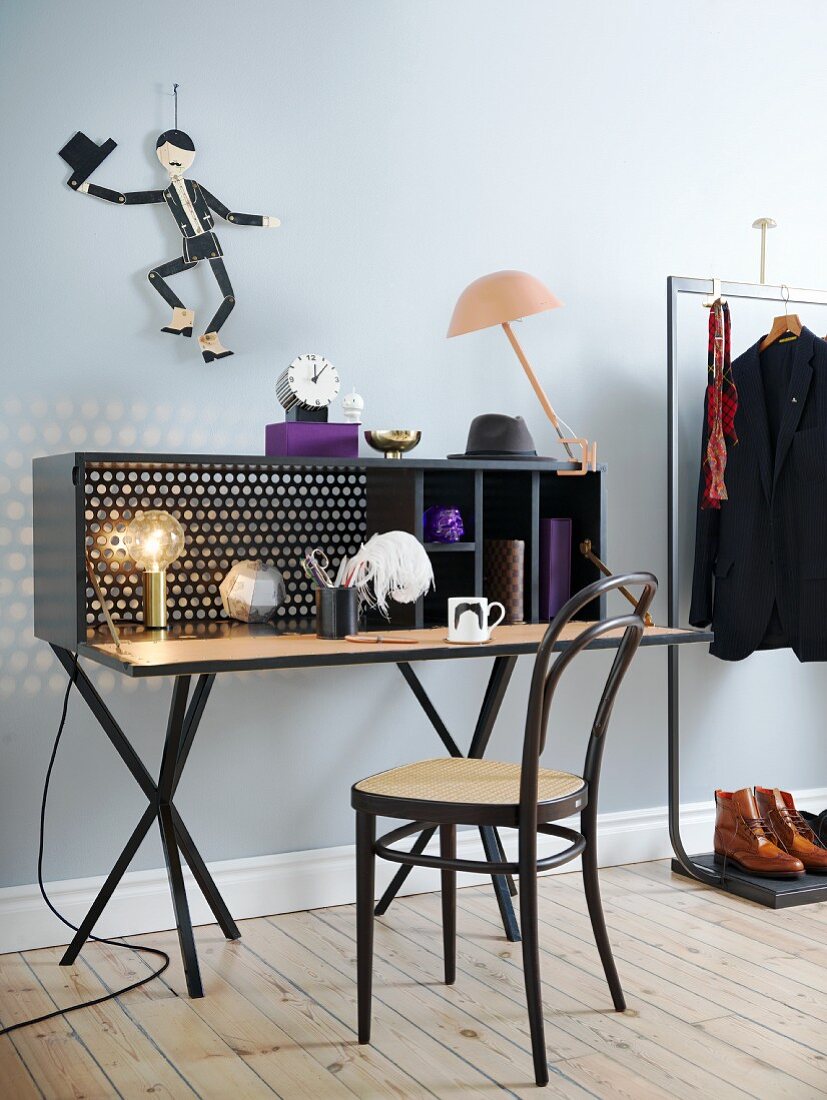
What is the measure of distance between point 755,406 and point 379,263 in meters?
1.07

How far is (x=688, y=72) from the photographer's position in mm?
3303

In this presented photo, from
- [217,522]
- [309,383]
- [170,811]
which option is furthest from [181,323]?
[170,811]

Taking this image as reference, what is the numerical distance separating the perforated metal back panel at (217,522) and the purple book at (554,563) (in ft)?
1.47

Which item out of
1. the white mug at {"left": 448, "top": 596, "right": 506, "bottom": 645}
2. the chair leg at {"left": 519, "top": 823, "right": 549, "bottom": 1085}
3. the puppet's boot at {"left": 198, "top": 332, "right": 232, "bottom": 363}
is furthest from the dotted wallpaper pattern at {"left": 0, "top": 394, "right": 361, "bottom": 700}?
the chair leg at {"left": 519, "top": 823, "right": 549, "bottom": 1085}

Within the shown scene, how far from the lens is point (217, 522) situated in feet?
8.86

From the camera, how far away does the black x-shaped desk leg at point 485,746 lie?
2.66m

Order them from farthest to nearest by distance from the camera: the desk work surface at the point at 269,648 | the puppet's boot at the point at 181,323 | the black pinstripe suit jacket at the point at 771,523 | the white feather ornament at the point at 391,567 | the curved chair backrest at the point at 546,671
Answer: the black pinstripe suit jacket at the point at 771,523
the puppet's boot at the point at 181,323
the white feather ornament at the point at 391,567
the desk work surface at the point at 269,648
the curved chair backrest at the point at 546,671

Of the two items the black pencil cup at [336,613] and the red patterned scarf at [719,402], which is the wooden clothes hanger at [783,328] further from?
the black pencil cup at [336,613]

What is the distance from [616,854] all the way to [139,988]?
55.7 inches

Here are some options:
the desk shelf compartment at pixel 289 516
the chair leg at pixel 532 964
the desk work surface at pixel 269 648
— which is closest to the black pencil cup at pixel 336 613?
the desk work surface at pixel 269 648

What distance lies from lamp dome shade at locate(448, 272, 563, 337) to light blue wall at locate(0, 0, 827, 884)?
301 millimetres

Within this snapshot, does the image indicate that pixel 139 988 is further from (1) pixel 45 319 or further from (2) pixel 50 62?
(2) pixel 50 62

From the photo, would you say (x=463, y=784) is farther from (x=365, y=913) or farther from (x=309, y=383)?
(x=309, y=383)

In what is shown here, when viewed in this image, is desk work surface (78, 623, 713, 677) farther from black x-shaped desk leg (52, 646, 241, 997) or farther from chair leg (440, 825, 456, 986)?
chair leg (440, 825, 456, 986)
